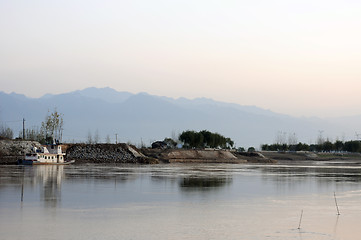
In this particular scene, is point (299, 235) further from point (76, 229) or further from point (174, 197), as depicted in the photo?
point (174, 197)

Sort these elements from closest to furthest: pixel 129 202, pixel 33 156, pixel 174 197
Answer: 1. pixel 129 202
2. pixel 174 197
3. pixel 33 156

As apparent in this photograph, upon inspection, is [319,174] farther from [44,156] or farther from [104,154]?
[104,154]

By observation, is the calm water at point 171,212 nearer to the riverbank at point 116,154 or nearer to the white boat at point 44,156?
the white boat at point 44,156

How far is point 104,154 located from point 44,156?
19.5m

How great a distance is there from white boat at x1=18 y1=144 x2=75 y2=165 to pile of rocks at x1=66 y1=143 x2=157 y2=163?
801 cm

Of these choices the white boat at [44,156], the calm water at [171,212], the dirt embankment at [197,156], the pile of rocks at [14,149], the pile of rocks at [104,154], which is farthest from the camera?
the dirt embankment at [197,156]

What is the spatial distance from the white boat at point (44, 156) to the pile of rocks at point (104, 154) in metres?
8.01

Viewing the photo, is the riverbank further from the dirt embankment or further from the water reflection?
→ the water reflection

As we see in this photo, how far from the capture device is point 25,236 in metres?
20.7

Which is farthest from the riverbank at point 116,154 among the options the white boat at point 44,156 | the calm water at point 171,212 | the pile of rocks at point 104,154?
the calm water at point 171,212

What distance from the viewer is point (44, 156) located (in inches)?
3413

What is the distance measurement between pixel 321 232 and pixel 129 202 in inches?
511

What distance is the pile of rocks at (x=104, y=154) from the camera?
10294 cm

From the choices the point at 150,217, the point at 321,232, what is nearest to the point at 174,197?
the point at 150,217
